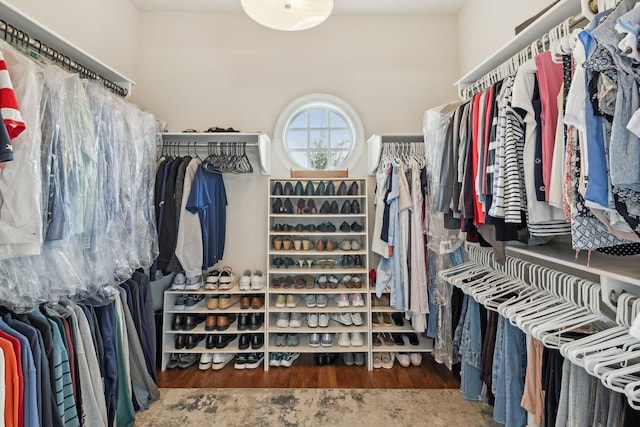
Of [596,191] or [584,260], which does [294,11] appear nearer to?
[596,191]

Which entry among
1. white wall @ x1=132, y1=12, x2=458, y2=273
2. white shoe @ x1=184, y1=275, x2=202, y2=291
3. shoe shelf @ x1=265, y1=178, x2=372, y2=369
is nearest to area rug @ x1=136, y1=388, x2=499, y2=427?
shoe shelf @ x1=265, y1=178, x2=372, y2=369

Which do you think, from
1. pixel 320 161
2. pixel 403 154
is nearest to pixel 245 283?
pixel 320 161

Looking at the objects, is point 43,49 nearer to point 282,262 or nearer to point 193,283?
point 193,283

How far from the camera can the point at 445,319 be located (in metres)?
2.12

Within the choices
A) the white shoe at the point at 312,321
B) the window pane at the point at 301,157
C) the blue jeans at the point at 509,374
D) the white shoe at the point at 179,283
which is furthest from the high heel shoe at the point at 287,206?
the blue jeans at the point at 509,374

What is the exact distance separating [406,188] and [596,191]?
138 centimetres

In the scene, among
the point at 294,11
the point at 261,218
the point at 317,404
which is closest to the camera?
the point at 294,11

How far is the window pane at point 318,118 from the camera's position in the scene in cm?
283

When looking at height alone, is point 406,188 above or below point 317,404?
above

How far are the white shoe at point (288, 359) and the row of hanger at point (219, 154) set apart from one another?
147 centimetres

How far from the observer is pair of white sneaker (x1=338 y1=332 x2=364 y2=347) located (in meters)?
2.30

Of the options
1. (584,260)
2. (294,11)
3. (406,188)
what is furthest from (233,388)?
(294,11)

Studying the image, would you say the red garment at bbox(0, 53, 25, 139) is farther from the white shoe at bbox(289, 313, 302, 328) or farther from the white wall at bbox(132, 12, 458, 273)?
the white shoe at bbox(289, 313, 302, 328)

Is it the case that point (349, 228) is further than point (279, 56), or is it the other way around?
point (279, 56)
